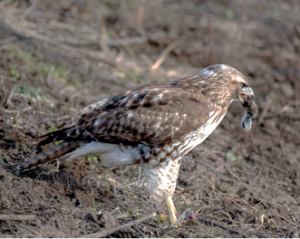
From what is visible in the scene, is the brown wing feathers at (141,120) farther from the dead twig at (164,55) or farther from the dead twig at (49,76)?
the dead twig at (164,55)

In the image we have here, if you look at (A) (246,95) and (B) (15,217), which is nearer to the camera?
(B) (15,217)

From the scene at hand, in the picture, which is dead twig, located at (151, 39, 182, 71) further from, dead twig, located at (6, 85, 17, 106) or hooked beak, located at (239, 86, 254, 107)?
hooked beak, located at (239, 86, 254, 107)

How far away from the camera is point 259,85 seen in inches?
326

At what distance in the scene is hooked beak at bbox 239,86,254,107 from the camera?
420cm

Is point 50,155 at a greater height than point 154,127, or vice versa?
point 154,127

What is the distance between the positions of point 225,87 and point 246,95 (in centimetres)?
31

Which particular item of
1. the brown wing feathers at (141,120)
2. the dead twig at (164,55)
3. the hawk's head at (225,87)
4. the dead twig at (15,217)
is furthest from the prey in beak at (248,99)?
the dead twig at (164,55)

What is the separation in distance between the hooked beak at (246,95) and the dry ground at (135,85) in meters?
0.98

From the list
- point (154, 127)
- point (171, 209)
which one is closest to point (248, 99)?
point (154, 127)

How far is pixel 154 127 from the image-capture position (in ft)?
12.4

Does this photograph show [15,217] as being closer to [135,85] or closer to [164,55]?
[135,85]

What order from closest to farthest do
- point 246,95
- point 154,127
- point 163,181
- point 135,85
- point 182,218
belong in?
point 182,218, point 154,127, point 163,181, point 246,95, point 135,85

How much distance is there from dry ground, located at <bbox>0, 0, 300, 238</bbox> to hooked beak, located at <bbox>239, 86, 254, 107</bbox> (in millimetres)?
982

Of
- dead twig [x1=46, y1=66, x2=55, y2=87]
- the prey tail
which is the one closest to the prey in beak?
the prey tail
